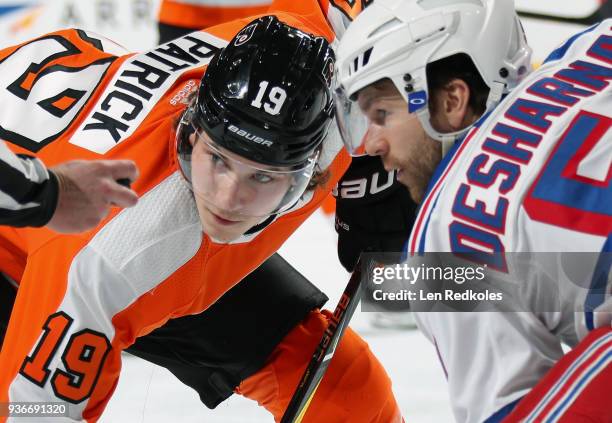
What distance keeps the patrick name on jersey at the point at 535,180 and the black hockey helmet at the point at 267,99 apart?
0.54m

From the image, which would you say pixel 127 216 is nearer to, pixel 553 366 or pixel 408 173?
pixel 408 173

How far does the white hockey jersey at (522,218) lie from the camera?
1.69 m

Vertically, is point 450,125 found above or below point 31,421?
above

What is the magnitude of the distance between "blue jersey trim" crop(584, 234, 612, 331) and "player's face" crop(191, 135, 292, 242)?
30.3 inches

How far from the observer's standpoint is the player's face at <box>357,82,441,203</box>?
6.48 feet

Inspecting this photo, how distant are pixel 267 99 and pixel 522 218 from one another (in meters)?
0.70

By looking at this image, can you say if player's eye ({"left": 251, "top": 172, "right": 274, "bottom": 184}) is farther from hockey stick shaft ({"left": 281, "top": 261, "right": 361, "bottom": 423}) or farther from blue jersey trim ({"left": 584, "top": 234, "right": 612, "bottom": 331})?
blue jersey trim ({"left": 584, "top": 234, "right": 612, "bottom": 331})

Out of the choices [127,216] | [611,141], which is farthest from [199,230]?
[611,141]

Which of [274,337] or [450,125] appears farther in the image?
[274,337]

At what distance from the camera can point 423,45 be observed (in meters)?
1.95

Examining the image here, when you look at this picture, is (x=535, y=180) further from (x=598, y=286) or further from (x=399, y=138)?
(x=399, y=138)

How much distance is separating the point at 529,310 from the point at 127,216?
2.66ft

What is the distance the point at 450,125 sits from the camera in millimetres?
1975

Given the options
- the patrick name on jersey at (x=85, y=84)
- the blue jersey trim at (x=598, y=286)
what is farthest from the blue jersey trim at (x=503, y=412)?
the patrick name on jersey at (x=85, y=84)
